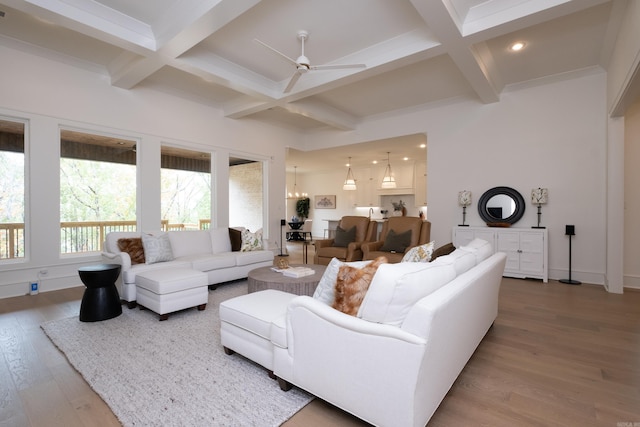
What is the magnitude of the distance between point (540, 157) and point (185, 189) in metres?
6.18

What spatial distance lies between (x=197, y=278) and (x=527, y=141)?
17.6 feet

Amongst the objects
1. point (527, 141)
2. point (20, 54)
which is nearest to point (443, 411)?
point (527, 141)

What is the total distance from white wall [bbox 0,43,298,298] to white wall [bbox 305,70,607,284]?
4462mm

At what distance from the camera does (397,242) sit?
4980 mm

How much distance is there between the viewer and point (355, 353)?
4.92ft

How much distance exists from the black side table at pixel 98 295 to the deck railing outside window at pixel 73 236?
5.36ft

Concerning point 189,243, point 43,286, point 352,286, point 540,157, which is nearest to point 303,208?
point 189,243

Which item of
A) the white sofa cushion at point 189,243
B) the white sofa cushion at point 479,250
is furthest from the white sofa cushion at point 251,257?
the white sofa cushion at point 479,250

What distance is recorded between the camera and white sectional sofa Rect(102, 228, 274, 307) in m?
3.54

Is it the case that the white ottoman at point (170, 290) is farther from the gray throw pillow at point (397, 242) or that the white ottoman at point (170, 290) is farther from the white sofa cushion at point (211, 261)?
the gray throw pillow at point (397, 242)

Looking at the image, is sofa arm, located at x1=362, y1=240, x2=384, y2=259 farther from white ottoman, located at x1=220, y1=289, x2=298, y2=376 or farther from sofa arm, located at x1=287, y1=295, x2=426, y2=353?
sofa arm, located at x1=287, y1=295, x2=426, y2=353

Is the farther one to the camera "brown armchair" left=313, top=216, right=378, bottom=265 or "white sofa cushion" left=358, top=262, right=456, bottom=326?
"brown armchair" left=313, top=216, right=378, bottom=265

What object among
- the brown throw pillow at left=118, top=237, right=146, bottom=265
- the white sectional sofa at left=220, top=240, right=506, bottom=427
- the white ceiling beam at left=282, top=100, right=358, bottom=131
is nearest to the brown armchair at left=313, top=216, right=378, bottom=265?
the white ceiling beam at left=282, top=100, right=358, bottom=131

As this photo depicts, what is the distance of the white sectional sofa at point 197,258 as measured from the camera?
354 centimetres
